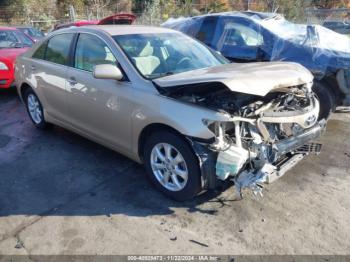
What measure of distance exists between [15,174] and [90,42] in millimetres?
1857

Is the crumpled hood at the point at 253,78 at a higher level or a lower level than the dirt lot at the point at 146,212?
higher

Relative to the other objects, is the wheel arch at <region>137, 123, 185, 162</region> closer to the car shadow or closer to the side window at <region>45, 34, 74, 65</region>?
the car shadow

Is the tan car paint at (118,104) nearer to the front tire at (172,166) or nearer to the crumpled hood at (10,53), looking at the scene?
the front tire at (172,166)

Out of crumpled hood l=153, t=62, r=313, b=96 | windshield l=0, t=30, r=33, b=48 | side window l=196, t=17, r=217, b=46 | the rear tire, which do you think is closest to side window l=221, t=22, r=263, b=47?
side window l=196, t=17, r=217, b=46

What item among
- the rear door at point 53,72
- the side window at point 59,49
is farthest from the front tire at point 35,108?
the side window at point 59,49

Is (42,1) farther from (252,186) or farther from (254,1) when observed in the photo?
(252,186)

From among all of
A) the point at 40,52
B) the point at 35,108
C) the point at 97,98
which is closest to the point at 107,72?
the point at 97,98

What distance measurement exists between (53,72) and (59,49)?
336mm

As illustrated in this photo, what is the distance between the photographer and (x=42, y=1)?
85.0 feet

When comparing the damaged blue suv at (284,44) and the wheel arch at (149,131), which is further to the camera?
the damaged blue suv at (284,44)

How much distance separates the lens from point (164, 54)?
400 centimetres

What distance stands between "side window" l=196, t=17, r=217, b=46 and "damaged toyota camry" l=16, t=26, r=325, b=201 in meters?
2.33

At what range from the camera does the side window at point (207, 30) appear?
21.9 ft

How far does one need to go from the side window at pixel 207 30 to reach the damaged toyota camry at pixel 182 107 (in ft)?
7.64
